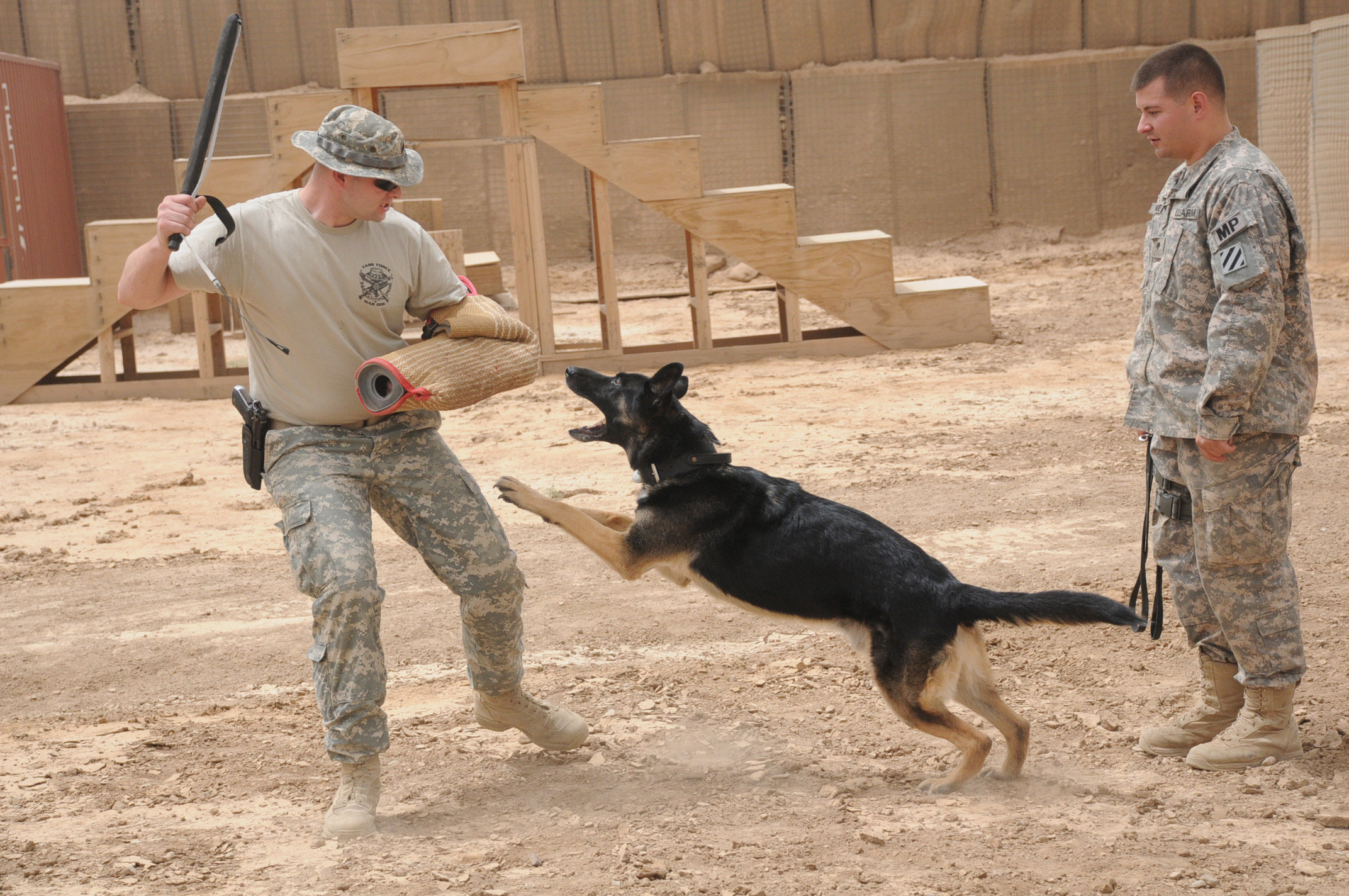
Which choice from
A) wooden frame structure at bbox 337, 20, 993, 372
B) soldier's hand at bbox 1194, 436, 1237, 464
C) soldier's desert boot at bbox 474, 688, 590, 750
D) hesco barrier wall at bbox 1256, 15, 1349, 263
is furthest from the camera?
hesco barrier wall at bbox 1256, 15, 1349, 263

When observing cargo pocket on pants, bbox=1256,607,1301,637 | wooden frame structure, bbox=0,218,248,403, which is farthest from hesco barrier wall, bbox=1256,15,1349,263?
wooden frame structure, bbox=0,218,248,403

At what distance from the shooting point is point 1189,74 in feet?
11.2

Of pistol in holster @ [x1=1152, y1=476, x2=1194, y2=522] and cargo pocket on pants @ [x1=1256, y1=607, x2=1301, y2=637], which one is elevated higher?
pistol in holster @ [x1=1152, y1=476, x2=1194, y2=522]

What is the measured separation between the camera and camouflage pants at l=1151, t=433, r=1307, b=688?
3.41m

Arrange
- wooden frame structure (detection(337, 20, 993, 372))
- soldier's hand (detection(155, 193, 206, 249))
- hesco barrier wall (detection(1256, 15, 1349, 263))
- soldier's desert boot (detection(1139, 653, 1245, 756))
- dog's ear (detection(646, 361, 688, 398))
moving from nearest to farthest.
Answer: soldier's hand (detection(155, 193, 206, 249)), soldier's desert boot (detection(1139, 653, 1245, 756)), dog's ear (detection(646, 361, 688, 398)), wooden frame structure (detection(337, 20, 993, 372)), hesco barrier wall (detection(1256, 15, 1349, 263))

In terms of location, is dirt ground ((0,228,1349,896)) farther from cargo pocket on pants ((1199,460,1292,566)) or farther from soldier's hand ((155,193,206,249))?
soldier's hand ((155,193,206,249))

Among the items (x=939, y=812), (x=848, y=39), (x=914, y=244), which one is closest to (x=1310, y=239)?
(x=914, y=244)

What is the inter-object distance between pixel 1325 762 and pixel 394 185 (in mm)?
3290

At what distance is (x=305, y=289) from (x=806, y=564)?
1.74 metres

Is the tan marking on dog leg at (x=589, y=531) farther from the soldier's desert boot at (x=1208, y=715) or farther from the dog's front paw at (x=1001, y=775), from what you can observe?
the soldier's desert boot at (x=1208, y=715)

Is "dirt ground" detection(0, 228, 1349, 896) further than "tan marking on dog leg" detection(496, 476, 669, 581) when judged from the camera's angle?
No

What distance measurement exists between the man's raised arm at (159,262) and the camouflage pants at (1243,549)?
2980 millimetres

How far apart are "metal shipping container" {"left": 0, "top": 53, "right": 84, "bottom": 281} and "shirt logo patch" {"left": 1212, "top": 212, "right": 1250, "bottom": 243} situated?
13.2m

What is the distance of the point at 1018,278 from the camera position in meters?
14.6
